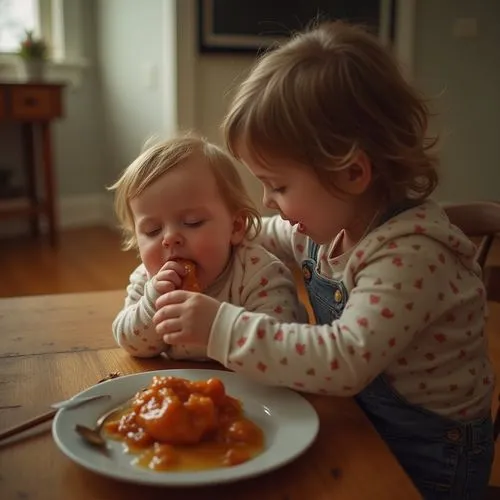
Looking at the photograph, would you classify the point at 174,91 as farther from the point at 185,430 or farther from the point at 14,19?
the point at 185,430

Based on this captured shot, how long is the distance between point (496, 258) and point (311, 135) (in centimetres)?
300

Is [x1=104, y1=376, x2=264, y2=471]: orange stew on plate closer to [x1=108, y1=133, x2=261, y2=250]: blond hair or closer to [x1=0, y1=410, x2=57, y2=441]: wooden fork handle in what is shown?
[x1=0, y1=410, x2=57, y2=441]: wooden fork handle

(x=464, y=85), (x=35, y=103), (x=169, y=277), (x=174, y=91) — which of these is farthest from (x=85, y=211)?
(x=169, y=277)

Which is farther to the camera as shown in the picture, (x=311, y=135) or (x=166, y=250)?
(x=166, y=250)

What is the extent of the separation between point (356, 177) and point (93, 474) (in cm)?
46

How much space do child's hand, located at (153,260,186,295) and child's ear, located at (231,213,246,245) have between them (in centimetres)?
13

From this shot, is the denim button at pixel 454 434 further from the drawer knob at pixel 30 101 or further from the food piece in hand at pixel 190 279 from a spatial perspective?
the drawer knob at pixel 30 101

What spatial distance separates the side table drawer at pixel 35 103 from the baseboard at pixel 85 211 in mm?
832

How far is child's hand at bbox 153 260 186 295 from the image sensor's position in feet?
2.97

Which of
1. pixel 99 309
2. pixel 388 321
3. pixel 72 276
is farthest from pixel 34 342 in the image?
pixel 72 276

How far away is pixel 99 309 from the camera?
1.18 meters

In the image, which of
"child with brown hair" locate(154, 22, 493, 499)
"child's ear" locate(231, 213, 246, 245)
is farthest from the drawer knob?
"child with brown hair" locate(154, 22, 493, 499)

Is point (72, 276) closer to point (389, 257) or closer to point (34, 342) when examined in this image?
point (34, 342)

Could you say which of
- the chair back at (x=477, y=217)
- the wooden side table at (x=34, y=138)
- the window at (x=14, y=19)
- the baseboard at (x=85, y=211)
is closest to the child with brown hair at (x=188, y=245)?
the chair back at (x=477, y=217)
